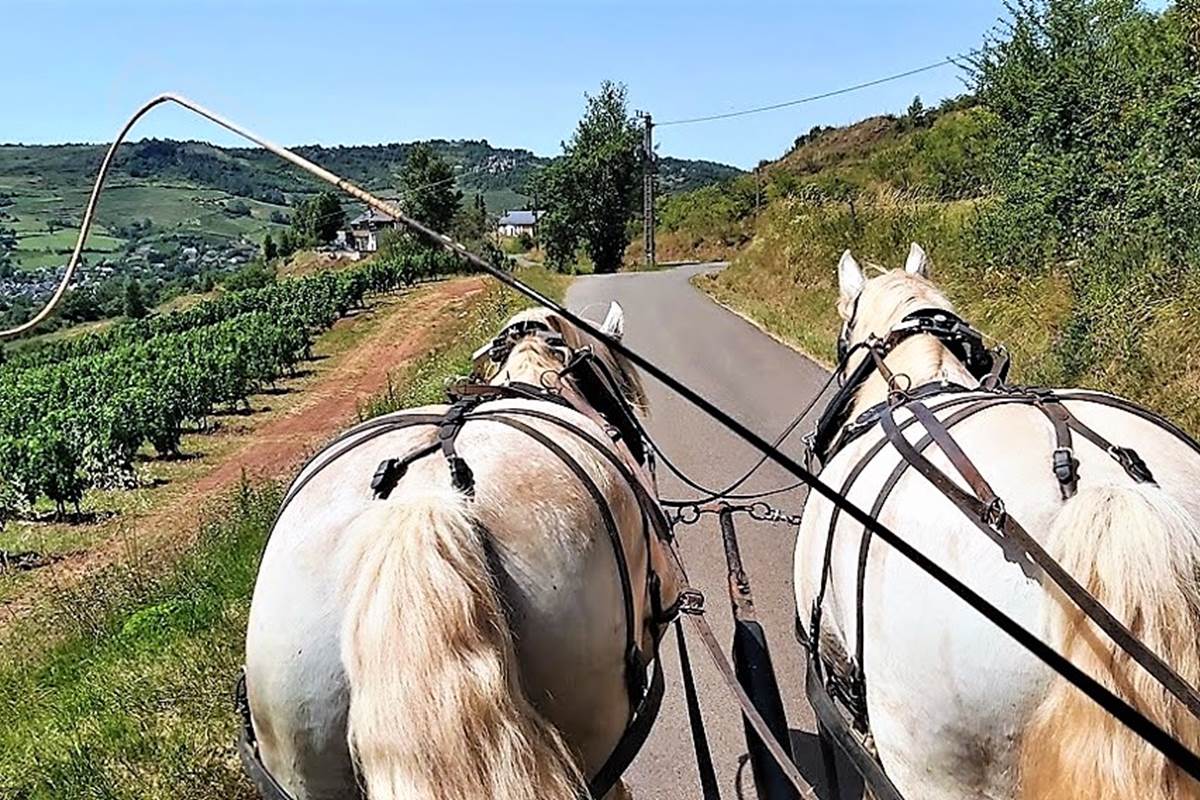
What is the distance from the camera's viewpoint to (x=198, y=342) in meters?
30.5

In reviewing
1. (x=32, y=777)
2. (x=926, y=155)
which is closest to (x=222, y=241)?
(x=926, y=155)

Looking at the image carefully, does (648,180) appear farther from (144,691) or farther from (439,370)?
(144,691)

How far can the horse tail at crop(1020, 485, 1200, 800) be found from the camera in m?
2.12

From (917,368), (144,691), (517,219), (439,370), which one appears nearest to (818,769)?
(917,368)

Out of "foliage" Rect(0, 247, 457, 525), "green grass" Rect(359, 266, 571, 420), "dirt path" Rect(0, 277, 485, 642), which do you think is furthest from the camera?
"foliage" Rect(0, 247, 457, 525)

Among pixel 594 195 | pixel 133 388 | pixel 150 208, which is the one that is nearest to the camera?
pixel 133 388

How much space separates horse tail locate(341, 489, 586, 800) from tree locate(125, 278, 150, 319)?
57951 millimetres

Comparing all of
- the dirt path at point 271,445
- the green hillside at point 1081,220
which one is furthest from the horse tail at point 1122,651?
the dirt path at point 271,445

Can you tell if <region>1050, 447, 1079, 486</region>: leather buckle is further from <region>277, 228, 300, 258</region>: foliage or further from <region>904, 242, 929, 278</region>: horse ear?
<region>277, 228, 300, 258</region>: foliage

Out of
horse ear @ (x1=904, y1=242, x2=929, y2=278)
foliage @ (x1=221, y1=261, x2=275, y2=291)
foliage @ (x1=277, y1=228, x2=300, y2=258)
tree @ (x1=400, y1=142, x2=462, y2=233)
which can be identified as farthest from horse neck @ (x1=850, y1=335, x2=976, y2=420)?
foliage @ (x1=277, y1=228, x2=300, y2=258)

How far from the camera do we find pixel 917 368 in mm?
3678

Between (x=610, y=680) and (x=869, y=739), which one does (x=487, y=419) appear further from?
(x=869, y=739)

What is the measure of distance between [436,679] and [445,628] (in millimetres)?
104

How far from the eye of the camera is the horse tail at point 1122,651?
2125mm
